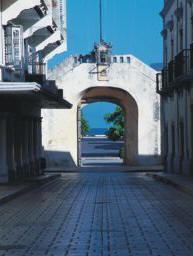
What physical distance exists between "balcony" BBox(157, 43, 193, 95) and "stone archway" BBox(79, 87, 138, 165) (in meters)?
11.8

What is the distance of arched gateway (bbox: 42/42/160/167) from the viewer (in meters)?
43.0

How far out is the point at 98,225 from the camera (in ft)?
41.0

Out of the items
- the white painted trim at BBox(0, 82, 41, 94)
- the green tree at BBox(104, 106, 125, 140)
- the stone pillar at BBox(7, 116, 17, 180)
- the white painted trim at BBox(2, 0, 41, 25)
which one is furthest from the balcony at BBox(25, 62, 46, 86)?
the green tree at BBox(104, 106, 125, 140)

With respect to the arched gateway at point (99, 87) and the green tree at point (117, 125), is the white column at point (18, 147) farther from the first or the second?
the green tree at point (117, 125)

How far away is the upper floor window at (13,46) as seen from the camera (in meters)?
24.2

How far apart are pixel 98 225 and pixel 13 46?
12955 mm

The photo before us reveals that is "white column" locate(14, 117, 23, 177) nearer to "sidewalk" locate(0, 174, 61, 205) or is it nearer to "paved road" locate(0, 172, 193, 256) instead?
"sidewalk" locate(0, 174, 61, 205)

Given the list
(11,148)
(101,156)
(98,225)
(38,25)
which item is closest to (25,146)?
(11,148)

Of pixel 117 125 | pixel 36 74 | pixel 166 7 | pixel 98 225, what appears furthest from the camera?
pixel 117 125

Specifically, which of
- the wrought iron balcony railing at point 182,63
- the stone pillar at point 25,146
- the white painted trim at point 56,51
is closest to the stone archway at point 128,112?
the white painted trim at point 56,51

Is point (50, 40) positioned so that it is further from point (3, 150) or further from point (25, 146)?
point (3, 150)

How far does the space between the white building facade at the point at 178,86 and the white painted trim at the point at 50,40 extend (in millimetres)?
5105

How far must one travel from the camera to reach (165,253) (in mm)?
9359

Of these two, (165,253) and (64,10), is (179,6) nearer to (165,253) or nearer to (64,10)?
(64,10)
